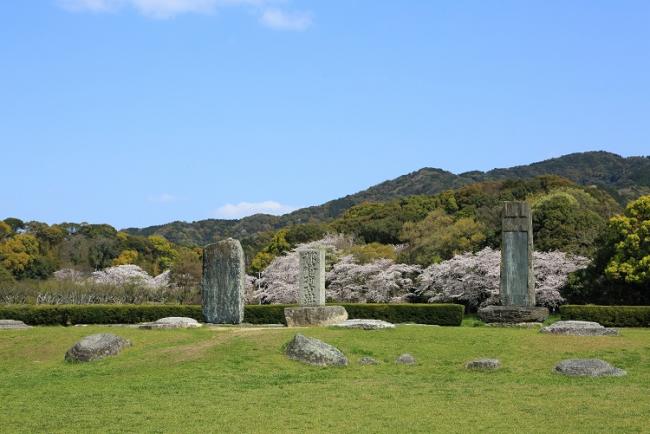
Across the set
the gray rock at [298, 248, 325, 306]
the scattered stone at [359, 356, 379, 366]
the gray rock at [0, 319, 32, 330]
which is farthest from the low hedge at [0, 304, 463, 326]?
the scattered stone at [359, 356, 379, 366]

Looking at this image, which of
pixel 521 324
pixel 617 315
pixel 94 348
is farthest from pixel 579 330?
pixel 94 348

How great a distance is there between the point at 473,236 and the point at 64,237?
1754 inches

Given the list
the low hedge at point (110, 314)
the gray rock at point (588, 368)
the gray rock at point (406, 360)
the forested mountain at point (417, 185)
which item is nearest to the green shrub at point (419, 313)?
the low hedge at point (110, 314)

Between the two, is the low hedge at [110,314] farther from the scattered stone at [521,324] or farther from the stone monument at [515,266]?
the scattered stone at [521,324]

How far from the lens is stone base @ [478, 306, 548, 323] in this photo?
23.6m

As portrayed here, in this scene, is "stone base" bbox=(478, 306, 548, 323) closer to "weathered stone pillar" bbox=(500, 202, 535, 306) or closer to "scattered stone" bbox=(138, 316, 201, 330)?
"weathered stone pillar" bbox=(500, 202, 535, 306)

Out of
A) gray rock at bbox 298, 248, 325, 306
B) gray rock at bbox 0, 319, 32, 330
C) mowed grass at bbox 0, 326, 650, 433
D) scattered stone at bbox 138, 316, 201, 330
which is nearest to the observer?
mowed grass at bbox 0, 326, 650, 433

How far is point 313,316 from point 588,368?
9995 mm

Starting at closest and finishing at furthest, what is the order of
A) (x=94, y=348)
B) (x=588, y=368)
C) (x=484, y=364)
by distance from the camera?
(x=588, y=368) → (x=484, y=364) → (x=94, y=348)

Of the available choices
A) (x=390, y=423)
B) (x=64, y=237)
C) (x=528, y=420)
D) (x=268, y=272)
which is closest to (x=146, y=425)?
(x=390, y=423)

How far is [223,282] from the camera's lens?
24.7 metres

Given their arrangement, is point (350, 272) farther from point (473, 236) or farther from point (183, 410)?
point (183, 410)

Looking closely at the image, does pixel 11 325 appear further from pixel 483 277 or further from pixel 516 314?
pixel 483 277

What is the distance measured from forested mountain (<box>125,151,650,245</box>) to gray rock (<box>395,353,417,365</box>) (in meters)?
82.1
